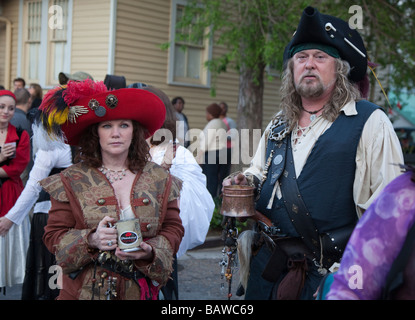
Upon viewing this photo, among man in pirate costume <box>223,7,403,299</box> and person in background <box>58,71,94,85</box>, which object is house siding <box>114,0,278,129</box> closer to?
person in background <box>58,71,94,85</box>

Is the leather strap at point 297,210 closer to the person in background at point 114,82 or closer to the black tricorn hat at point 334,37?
the black tricorn hat at point 334,37

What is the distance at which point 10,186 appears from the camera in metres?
5.27

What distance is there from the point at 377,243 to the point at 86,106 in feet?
5.52

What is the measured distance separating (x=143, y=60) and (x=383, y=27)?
5.59 metres

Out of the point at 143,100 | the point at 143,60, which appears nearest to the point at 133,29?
the point at 143,60

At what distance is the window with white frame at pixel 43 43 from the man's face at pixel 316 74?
10.7m

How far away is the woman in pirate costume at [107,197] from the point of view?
2.64 metres

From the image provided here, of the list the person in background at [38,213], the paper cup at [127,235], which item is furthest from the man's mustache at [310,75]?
the person in background at [38,213]

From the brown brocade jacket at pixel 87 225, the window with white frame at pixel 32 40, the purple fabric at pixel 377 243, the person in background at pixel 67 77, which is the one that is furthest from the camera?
the window with white frame at pixel 32 40

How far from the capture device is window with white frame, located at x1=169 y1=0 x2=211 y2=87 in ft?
43.7

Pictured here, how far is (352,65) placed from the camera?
3043 mm

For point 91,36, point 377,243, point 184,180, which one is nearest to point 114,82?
point 184,180

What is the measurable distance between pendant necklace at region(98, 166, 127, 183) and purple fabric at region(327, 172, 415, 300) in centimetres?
140
